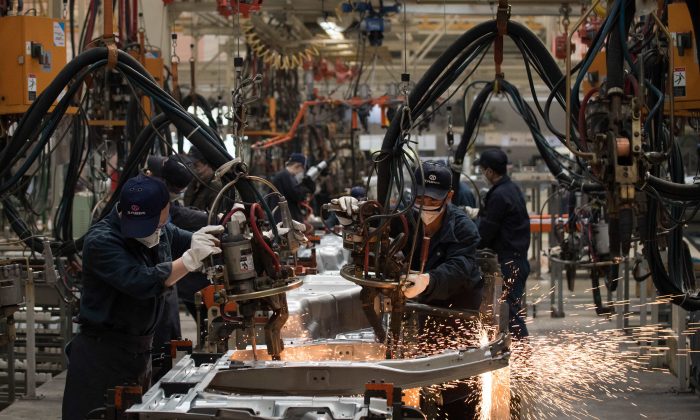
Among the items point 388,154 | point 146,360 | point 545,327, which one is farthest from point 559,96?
point 545,327

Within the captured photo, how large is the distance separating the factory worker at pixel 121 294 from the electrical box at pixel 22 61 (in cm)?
239

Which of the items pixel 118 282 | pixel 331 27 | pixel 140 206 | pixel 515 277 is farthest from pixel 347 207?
pixel 331 27

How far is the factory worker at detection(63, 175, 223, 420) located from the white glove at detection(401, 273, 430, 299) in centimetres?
92

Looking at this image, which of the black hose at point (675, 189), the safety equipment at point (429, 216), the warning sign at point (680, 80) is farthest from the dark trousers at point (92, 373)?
the warning sign at point (680, 80)

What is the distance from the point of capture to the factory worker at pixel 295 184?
9.95 m

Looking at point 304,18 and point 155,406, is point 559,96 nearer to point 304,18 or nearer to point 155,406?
point 155,406

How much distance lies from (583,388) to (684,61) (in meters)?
3.43

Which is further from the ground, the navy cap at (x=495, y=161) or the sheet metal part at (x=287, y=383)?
the navy cap at (x=495, y=161)

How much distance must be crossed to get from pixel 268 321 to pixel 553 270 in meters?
7.33

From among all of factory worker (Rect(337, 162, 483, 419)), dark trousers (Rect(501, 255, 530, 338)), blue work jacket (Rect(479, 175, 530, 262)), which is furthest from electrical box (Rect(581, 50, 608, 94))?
factory worker (Rect(337, 162, 483, 419))

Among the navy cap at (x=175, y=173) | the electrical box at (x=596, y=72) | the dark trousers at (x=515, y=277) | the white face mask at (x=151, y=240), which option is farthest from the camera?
the electrical box at (x=596, y=72)

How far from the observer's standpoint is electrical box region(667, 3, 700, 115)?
491 centimetres

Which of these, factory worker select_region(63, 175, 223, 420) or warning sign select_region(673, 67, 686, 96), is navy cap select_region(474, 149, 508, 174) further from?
factory worker select_region(63, 175, 223, 420)

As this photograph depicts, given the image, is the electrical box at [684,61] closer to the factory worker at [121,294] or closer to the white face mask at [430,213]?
the white face mask at [430,213]
